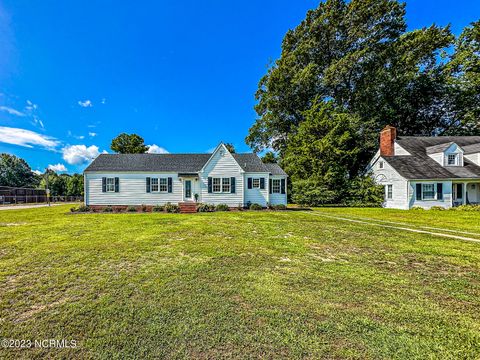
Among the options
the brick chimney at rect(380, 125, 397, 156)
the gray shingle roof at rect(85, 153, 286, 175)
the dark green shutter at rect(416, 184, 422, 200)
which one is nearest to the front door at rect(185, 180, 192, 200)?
the gray shingle roof at rect(85, 153, 286, 175)

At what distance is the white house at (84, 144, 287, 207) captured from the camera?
18.2 metres

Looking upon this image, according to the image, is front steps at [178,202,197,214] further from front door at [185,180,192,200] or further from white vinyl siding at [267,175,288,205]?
white vinyl siding at [267,175,288,205]

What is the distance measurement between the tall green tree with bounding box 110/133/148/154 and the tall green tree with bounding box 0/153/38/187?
28510 mm

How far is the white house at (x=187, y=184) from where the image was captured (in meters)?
18.2

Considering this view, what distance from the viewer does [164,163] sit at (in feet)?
65.8

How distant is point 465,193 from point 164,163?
2814cm

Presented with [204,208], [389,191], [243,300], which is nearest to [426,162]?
[389,191]

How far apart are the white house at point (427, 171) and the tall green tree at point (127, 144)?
3639 cm

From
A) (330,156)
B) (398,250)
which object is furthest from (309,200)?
(398,250)

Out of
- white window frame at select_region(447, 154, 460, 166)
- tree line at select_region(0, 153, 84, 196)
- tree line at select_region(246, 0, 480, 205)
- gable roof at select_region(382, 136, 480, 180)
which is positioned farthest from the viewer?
tree line at select_region(0, 153, 84, 196)

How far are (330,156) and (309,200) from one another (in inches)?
214

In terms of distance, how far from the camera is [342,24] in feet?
87.0

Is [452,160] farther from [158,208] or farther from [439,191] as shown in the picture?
[158,208]

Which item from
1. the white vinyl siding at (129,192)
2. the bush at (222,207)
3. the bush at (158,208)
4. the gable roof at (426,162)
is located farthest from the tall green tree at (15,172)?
the gable roof at (426,162)
